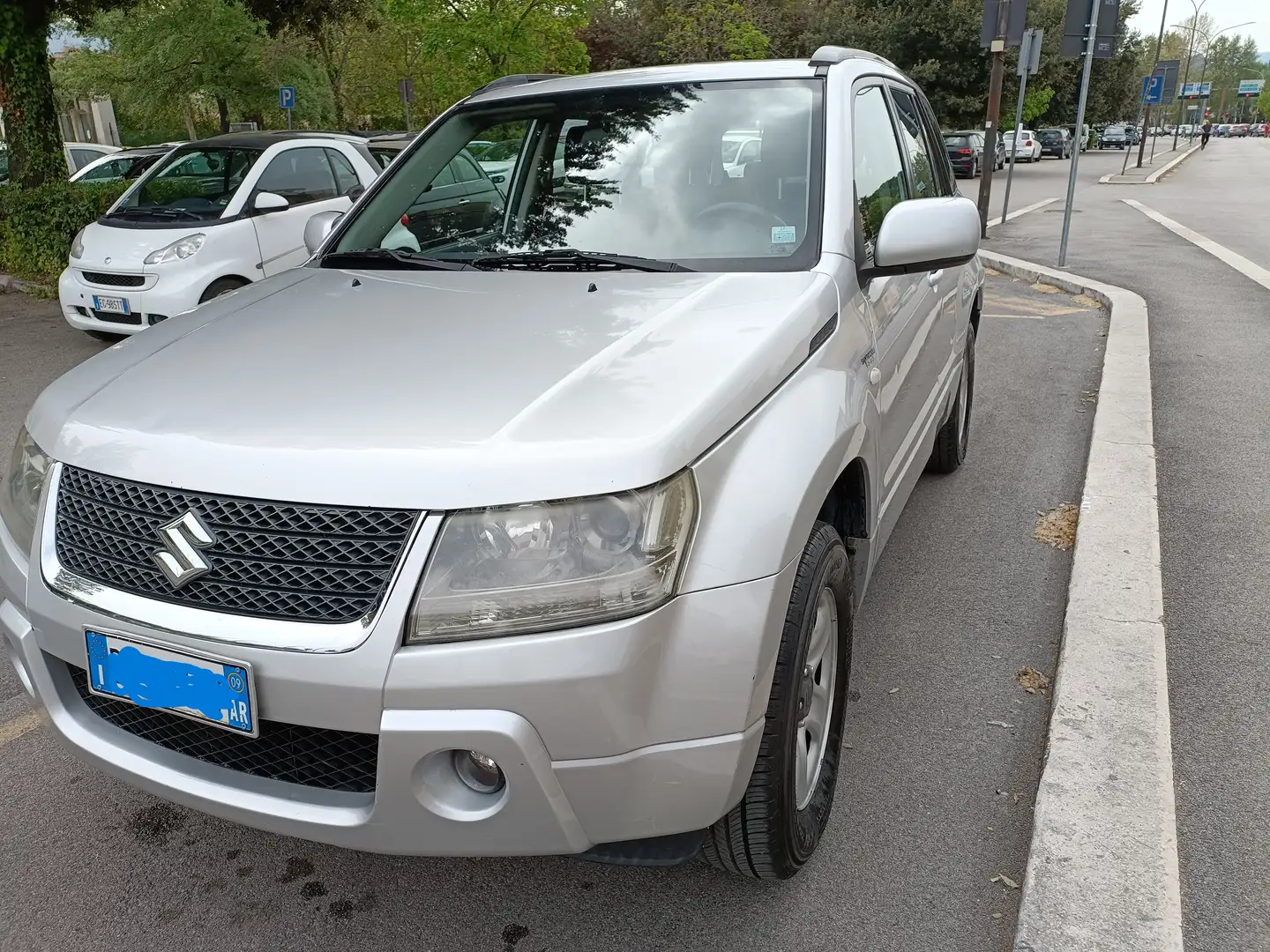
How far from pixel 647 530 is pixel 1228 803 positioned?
1816mm

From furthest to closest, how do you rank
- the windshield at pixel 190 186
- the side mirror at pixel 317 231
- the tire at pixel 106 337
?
the tire at pixel 106 337 → the windshield at pixel 190 186 → the side mirror at pixel 317 231

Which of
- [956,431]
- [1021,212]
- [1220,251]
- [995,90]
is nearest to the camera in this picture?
[956,431]

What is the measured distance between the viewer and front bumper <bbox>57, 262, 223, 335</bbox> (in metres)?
7.38

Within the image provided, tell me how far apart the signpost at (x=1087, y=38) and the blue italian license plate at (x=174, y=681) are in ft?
33.6

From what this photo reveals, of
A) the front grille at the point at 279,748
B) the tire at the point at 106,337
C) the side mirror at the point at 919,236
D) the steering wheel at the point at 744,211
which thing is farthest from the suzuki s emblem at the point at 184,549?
the tire at the point at 106,337

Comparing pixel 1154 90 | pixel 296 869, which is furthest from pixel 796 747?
pixel 1154 90

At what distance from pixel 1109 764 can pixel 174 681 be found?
223 cm

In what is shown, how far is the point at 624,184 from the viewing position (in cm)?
299

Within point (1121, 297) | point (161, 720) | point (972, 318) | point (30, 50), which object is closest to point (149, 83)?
point (30, 50)

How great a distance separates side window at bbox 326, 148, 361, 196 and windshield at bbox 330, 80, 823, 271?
5.64m

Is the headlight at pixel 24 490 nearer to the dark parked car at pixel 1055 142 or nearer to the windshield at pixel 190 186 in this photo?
the windshield at pixel 190 186

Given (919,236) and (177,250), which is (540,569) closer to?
(919,236)

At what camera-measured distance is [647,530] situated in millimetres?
1740

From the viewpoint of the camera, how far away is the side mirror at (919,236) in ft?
8.52
